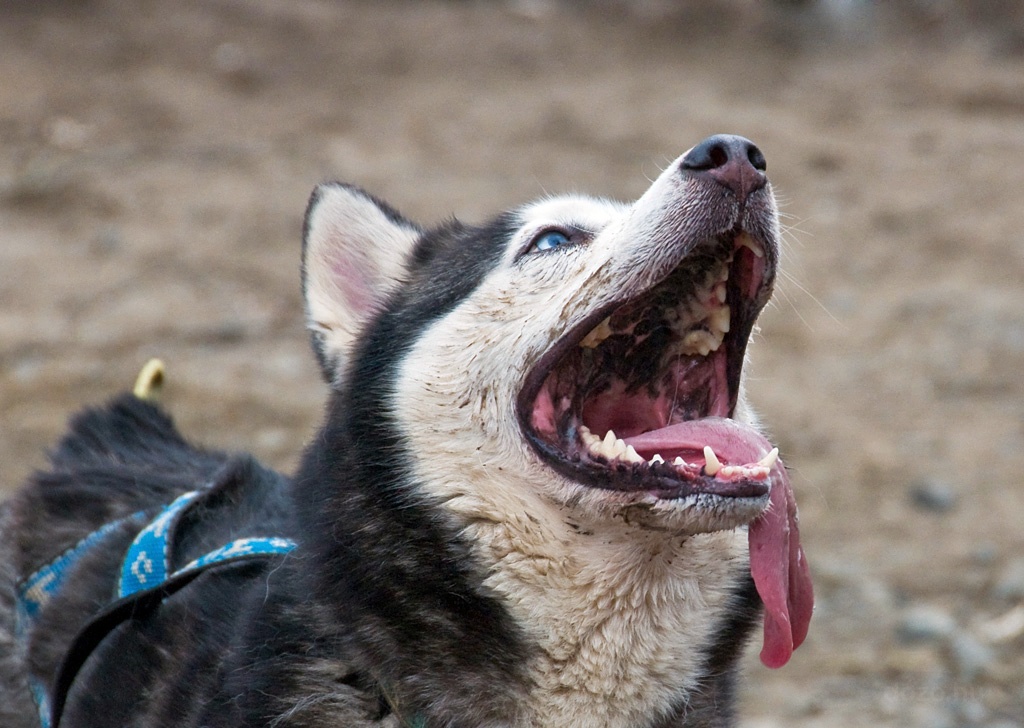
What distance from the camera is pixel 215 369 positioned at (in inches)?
274

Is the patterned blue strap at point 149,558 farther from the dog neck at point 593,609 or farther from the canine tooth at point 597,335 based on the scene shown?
the canine tooth at point 597,335

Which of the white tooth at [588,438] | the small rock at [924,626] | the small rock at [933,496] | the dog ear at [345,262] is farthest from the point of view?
the small rock at [933,496]

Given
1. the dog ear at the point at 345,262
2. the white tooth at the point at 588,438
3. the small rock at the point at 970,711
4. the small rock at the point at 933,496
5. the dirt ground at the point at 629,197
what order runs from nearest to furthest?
the white tooth at the point at 588,438 < the dog ear at the point at 345,262 < the small rock at the point at 970,711 < the dirt ground at the point at 629,197 < the small rock at the point at 933,496

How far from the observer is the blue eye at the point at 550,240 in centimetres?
311

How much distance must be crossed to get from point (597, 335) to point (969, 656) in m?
2.63

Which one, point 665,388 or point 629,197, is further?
point 629,197

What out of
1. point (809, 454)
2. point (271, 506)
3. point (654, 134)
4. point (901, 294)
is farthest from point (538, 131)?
point (271, 506)

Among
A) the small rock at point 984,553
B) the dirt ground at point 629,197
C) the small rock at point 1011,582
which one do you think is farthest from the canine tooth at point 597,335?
the small rock at point 984,553

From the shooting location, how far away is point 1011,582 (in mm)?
5203

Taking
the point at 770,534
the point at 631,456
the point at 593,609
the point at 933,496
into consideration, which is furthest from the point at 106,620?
the point at 933,496

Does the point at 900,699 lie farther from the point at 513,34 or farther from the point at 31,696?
the point at 513,34

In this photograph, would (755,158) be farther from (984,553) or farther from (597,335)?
(984,553)

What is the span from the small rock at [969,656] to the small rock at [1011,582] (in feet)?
1.22

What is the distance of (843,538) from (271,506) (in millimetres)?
3160
